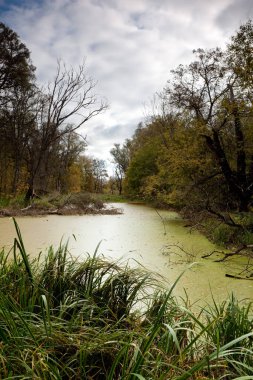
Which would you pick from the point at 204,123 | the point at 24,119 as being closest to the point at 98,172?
the point at 24,119

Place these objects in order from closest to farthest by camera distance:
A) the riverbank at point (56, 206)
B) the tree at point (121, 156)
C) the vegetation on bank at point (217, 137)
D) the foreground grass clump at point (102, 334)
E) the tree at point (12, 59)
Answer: the foreground grass clump at point (102, 334) < the vegetation on bank at point (217, 137) < the riverbank at point (56, 206) < the tree at point (12, 59) < the tree at point (121, 156)

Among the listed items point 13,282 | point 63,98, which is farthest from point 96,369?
point 63,98

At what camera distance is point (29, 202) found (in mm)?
12031

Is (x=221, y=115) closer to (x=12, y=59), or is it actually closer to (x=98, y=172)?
(x=12, y=59)

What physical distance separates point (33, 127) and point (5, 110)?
2.44 metres

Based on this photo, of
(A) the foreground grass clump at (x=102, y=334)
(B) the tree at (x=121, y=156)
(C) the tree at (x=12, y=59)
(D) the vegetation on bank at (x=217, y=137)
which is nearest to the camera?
(A) the foreground grass clump at (x=102, y=334)

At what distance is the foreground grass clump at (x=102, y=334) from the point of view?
1148mm

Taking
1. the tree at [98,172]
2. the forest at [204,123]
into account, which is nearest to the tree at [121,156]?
the tree at [98,172]

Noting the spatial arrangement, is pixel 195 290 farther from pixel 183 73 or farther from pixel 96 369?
pixel 183 73

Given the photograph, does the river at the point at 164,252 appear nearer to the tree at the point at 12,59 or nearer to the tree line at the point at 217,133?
the tree line at the point at 217,133

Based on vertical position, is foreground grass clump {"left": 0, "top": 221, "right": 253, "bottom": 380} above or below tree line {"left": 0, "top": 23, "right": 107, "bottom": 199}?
below

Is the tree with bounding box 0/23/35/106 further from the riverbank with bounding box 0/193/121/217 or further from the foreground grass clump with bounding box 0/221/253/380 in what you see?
the foreground grass clump with bounding box 0/221/253/380

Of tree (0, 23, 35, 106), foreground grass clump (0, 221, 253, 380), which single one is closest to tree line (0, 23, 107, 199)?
tree (0, 23, 35, 106)

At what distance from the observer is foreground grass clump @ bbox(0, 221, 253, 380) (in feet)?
3.77
